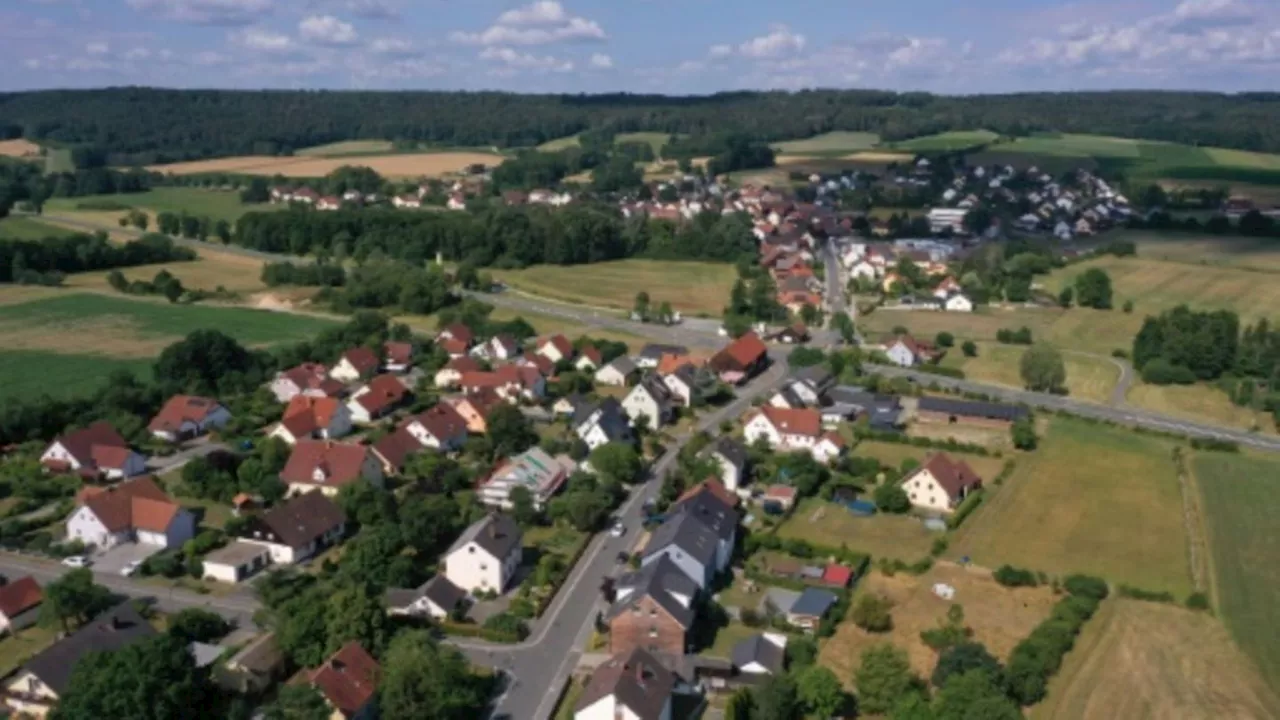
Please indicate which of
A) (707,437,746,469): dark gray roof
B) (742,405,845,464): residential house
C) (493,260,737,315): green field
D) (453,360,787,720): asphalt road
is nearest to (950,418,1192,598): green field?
(742,405,845,464): residential house

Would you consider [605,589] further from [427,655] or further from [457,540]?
[427,655]

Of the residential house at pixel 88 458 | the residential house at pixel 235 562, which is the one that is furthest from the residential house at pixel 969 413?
the residential house at pixel 88 458

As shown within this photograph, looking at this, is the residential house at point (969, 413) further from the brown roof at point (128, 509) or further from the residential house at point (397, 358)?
the brown roof at point (128, 509)

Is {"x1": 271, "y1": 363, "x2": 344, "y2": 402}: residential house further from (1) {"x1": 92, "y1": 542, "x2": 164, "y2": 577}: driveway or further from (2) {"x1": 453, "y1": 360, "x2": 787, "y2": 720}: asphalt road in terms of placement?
(2) {"x1": 453, "y1": 360, "x2": 787, "y2": 720}: asphalt road

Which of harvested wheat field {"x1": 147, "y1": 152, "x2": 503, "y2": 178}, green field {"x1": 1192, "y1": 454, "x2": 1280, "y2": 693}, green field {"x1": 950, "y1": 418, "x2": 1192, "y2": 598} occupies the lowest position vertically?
green field {"x1": 1192, "y1": 454, "x2": 1280, "y2": 693}

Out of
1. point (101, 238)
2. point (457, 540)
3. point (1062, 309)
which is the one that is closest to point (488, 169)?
point (101, 238)

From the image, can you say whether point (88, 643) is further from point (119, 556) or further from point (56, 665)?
point (119, 556)
